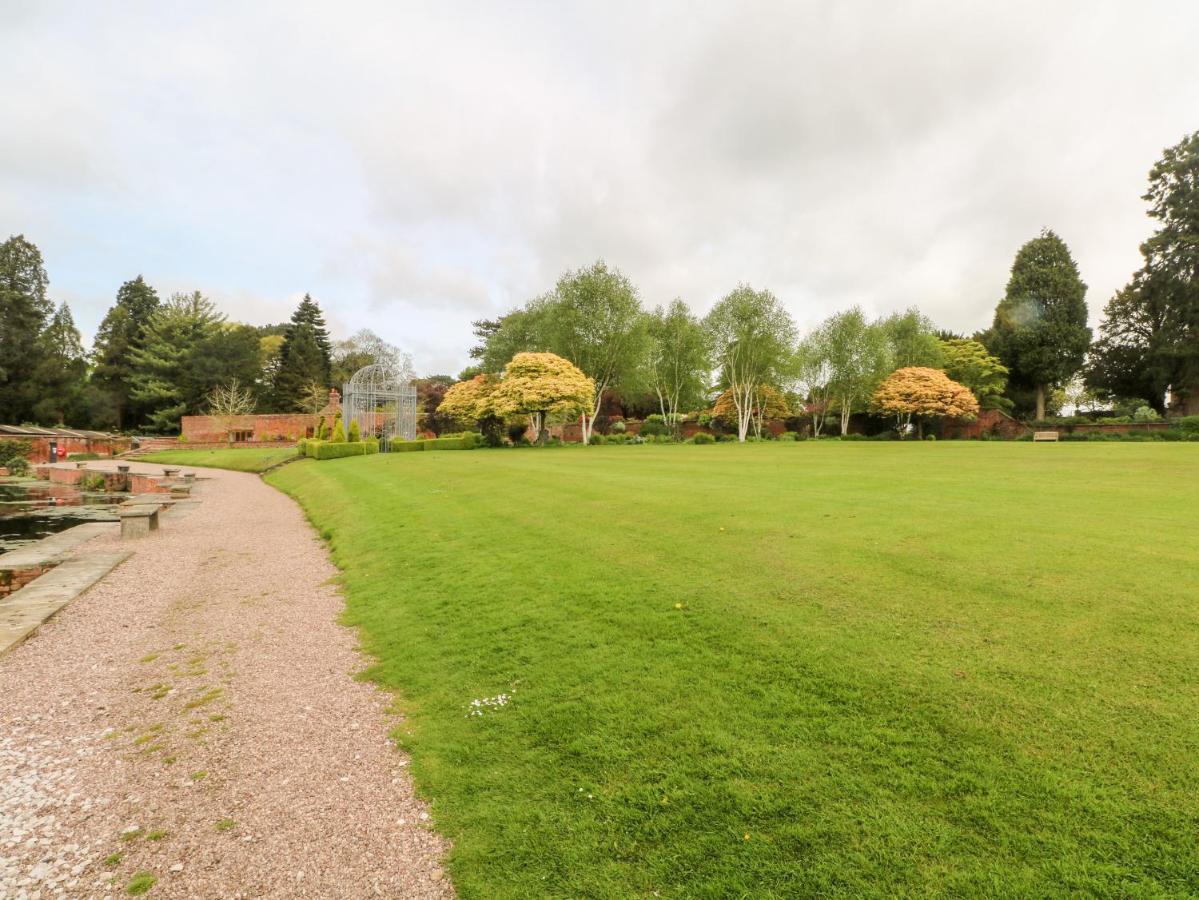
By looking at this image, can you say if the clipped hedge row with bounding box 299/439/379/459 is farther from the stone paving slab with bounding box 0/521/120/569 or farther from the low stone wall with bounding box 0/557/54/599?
the low stone wall with bounding box 0/557/54/599

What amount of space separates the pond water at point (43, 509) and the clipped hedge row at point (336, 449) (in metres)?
9.47

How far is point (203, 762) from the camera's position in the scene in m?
3.50

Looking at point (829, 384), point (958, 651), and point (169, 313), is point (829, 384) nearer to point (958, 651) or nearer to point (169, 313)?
point (958, 651)

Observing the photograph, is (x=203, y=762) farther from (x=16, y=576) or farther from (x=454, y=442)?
(x=454, y=442)

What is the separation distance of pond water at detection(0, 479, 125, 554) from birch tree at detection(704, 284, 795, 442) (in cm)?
3417

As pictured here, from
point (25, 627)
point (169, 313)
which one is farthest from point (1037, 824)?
point (169, 313)

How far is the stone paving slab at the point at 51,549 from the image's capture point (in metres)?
8.29

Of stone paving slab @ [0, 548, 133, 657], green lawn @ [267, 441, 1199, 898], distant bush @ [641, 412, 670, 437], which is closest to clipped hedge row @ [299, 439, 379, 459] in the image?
stone paving slab @ [0, 548, 133, 657]

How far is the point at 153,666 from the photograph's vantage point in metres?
5.04

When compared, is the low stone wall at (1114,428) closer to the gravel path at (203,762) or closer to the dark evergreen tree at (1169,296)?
the dark evergreen tree at (1169,296)

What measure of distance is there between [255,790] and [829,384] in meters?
46.2

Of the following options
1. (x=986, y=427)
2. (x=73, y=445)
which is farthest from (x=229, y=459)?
Answer: (x=986, y=427)

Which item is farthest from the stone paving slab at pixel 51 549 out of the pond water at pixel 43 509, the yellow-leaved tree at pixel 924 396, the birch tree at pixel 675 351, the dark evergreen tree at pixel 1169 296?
the dark evergreen tree at pixel 1169 296

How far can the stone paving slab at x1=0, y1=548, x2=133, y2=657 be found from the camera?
573cm
